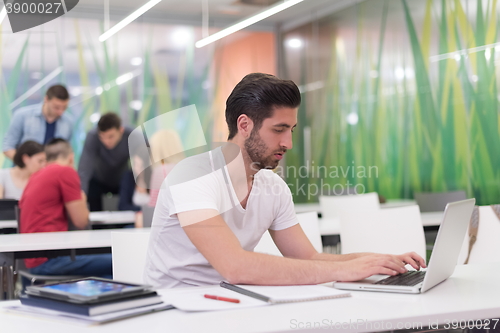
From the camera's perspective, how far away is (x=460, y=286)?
149 cm

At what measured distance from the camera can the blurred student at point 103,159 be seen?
5.88 metres

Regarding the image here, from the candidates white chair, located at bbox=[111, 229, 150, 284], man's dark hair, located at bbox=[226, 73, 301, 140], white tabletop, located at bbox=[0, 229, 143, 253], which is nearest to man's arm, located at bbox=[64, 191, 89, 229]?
white tabletop, located at bbox=[0, 229, 143, 253]

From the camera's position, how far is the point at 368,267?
1.46 m

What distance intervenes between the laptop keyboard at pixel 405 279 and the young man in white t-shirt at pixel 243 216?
0.06 feet

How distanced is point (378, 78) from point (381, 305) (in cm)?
491

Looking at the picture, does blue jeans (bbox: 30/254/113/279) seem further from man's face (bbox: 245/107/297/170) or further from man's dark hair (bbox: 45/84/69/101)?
man's dark hair (bbox: 45/84/69/101)

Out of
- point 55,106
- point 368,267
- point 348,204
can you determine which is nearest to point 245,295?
point 368,267

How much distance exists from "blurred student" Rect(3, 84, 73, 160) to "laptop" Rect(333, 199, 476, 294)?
4.61 metres

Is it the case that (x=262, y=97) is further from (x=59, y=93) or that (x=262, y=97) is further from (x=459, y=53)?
(x=59, y=93)

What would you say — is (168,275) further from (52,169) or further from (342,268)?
(52,169)

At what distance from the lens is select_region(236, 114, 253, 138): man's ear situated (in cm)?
172

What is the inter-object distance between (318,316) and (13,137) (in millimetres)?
5238

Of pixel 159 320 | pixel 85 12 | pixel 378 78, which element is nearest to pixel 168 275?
pixel 159 320

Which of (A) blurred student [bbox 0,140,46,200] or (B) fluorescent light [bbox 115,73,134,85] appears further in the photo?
(B) fluorescent light [bbox 115,73,134,85]
